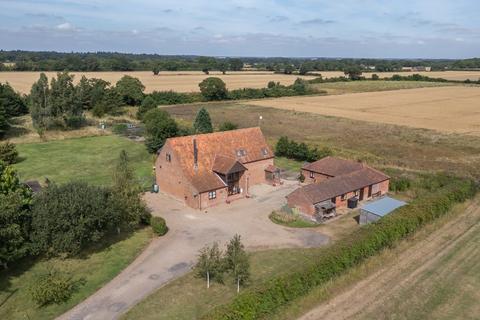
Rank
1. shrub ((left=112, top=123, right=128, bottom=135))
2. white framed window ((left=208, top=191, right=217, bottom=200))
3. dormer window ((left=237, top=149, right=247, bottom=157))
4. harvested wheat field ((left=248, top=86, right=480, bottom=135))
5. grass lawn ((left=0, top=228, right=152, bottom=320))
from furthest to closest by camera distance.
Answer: harvested wheat field ((left=248, top=86, right=480, bottom=135)), shrub ((left=112, top=123, right=128, bottom=135)), dormer window ((left=237, top=149, right=247, bottom=157)), white framed window ((left=208, top=191, right=217, bottom=200)), grass lawn ((left=0, top=228, right=152, bottom=320))

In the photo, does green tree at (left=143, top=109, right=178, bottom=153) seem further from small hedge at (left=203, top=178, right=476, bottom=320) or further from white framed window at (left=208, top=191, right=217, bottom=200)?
small hedge at (left=203, top=178, right=476, bottom=320)

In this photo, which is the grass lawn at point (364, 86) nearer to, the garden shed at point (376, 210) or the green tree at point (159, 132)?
the green tree at point (159, 132)

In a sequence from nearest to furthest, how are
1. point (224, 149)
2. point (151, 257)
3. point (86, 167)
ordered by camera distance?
point (151, 257) → point (224, 149) → point (86, 167)

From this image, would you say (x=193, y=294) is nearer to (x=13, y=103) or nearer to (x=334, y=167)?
(x=334, y=167)

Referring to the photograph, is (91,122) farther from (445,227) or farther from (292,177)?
(445,227)

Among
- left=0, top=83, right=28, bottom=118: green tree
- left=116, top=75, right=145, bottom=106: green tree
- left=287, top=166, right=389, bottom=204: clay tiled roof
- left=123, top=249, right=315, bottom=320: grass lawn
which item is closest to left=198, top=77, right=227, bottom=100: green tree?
left=116, top=75, right=145, bottom=106: green tree

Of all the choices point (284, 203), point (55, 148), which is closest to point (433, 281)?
point (284, 203)
